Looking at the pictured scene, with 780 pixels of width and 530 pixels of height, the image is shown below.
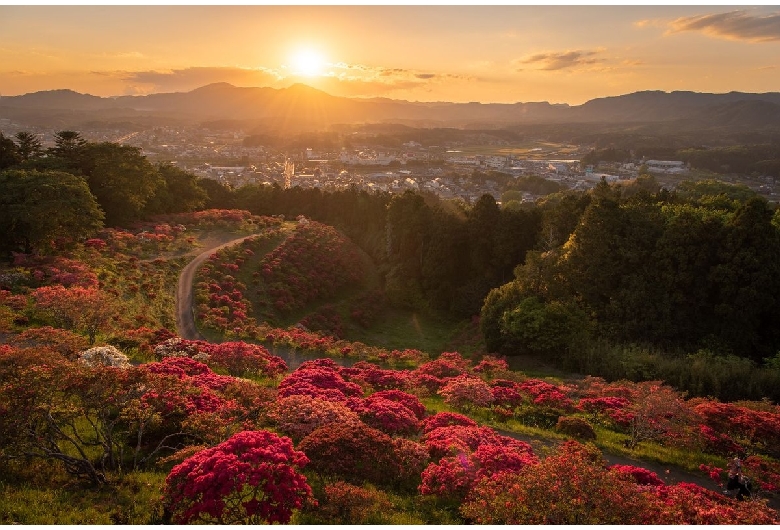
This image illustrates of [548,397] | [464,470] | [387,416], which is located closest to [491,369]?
[548,397]

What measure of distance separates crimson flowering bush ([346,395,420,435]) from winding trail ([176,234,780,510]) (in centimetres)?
376

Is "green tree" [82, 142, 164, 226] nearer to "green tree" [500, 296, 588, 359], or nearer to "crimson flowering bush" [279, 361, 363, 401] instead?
"crimson flowering bush" [279, 361, 363, 401]

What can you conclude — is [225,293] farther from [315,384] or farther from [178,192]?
[178,192]

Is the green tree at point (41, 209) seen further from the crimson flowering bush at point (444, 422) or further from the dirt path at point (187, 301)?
the crimson flowering bush at point (444, 422)

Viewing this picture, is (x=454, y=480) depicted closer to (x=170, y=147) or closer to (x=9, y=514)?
(x=9, y=514)

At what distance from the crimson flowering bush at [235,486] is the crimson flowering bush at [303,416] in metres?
3.84

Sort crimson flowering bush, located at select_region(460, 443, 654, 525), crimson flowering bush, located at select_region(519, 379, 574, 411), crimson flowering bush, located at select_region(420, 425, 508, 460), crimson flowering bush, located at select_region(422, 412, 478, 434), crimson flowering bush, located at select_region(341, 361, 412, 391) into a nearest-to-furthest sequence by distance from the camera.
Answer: crimson flowering bush, located at select_region(460, 443, 654, 525) → crimson flowering bush, located at select_region(420, 425, 508, 460) → crimson flowering bush, located at select_region(422, 412, 478, 434) → crimson flowering bush, located at select_region(519, 379, 574, 411) → crimson flowering bush, located at select_region(341, 361, 412, 391)

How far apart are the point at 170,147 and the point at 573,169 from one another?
5479 inches

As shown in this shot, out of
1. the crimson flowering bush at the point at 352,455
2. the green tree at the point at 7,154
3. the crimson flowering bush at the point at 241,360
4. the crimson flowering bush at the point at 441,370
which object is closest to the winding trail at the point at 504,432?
the crimson flowering bush at the point at 352,455

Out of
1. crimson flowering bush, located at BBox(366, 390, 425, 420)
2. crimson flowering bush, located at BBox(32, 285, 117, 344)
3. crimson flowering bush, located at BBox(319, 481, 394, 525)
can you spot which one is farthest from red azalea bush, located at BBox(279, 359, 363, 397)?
crimson flowering bush, located at BBox(32, 285, 117, 344)

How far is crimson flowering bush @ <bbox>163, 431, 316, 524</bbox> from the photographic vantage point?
812cm

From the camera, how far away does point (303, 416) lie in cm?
1348

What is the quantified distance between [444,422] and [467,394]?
10.7ft

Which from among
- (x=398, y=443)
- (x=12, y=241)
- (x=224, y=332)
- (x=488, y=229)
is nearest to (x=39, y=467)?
(x=398, y=443)
